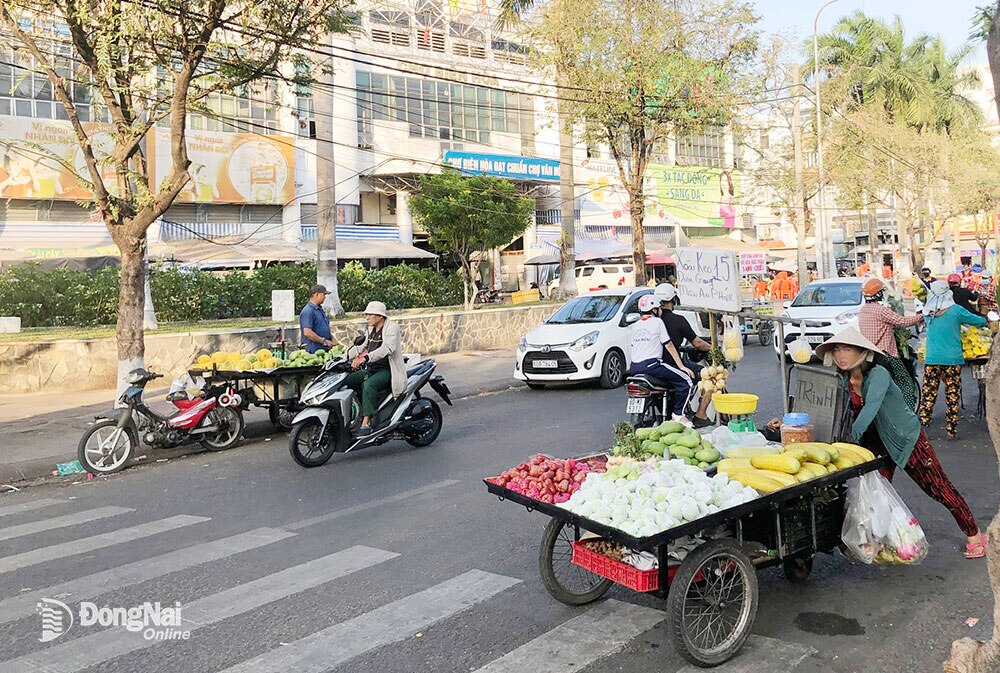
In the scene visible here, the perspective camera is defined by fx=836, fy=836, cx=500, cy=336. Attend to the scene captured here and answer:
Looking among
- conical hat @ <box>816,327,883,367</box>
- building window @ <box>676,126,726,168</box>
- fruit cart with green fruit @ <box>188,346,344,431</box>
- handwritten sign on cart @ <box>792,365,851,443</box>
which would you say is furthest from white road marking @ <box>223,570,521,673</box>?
building window @ <box>676,126,726,168</box>

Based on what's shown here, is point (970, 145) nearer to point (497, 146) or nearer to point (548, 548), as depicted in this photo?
point (497, 146)

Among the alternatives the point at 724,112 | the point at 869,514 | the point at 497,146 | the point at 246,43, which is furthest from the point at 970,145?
the point at 869,514

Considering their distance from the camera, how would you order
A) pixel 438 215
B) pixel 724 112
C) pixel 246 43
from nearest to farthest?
1. pixel 246 43
2. pixel 724 112
3. pixel 438 215

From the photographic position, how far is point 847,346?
5203 mm

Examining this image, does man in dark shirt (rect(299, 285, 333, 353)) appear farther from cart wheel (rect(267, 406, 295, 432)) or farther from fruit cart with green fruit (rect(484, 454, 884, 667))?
fruit cart with green fruit (rect(484, 454, 884, 667))

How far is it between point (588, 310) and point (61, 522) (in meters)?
9.73

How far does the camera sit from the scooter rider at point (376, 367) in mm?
8961

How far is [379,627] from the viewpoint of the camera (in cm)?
444

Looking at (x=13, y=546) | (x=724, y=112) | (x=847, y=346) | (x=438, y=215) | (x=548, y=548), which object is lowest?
(x=13, y=546)

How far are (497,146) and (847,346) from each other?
1351 inches

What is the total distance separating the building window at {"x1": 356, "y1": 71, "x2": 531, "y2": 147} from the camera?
113 ft

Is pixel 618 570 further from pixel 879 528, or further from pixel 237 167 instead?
pixel 237 167

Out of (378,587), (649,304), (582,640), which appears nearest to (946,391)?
(649,304)

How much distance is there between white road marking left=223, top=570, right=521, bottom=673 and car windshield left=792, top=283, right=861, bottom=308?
1344 cm
